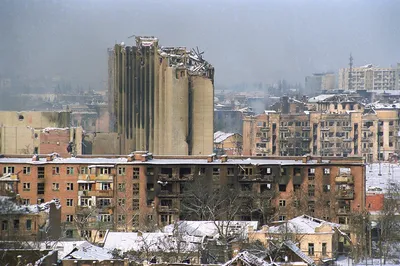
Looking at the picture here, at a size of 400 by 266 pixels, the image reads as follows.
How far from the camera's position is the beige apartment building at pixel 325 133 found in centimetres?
5628

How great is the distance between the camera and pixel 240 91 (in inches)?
3455

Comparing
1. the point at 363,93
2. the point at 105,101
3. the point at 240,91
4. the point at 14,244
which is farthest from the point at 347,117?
the point at 14,244

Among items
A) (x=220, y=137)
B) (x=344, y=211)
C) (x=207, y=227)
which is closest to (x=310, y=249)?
(x=207, y=227)

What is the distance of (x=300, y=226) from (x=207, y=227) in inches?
81.5

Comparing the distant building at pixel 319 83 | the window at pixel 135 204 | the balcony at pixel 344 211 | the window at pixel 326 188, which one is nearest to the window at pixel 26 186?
the window at pixel 135 204

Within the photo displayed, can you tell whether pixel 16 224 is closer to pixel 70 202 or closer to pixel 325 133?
pixel 70 202

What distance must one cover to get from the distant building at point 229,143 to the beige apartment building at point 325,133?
0.31 m

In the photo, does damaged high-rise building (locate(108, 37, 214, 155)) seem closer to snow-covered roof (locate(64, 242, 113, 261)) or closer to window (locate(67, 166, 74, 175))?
window (locate(67, 166, 74, 175))

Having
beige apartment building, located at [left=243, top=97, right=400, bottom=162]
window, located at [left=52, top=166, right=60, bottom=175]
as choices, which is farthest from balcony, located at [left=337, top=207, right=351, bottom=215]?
beige apartment building, located at [left=243, top=97, right=400, bottom=162]

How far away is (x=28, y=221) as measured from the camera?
2912 centimetres

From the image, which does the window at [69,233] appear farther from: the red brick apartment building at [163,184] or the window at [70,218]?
the window at [70,218]

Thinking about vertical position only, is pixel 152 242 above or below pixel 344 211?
below

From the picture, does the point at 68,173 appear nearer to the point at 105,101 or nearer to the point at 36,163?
the point at 36,163

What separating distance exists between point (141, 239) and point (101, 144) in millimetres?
19425
